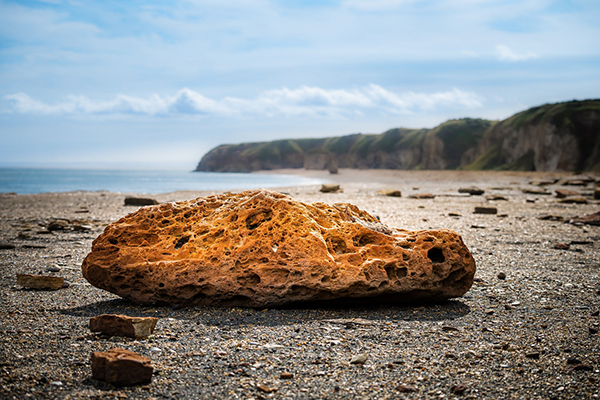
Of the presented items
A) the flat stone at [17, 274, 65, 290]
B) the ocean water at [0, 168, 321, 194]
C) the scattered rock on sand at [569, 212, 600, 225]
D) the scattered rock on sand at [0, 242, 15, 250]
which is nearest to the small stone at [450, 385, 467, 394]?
the flat stone at [17, 274, 65, 290]

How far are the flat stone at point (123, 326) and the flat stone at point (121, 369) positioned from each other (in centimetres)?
88

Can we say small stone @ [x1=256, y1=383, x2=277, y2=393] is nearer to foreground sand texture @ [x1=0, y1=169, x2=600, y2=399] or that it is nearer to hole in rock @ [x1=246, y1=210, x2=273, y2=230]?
foreground sand texture @ [x1=0, y1=169, x2=600, y2=399]

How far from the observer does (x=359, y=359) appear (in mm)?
4727

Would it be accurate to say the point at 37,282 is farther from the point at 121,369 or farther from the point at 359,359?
the point at 359,359

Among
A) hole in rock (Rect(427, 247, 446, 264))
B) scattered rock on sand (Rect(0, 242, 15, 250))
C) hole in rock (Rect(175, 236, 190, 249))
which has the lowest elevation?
scattered rock on sand (Rect(0, 242, 15, 250))

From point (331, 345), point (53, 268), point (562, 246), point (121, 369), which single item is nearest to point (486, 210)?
point (562, 246)

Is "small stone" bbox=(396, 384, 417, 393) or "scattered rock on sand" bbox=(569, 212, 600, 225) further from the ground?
"scattered rock on sand" bbox=(569, 212, 600, 225)

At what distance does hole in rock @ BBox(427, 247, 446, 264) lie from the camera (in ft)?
22.9

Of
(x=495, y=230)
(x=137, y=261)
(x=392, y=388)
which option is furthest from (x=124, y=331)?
(x=495, y=230)

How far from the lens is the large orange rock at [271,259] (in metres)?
6.36

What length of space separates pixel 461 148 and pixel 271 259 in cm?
10370

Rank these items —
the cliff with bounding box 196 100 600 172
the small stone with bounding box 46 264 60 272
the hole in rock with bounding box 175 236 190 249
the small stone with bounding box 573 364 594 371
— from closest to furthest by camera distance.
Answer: the small stone with bounding box 573 364 594 371 < the hole in rock with bounding box 175 236 190 249 < the small stone with bounding box 46 264 60 272 < the cliff with bounding box 196 100 600 172

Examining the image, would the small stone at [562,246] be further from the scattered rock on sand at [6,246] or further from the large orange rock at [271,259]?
the scattered rock on sand at [6,246]

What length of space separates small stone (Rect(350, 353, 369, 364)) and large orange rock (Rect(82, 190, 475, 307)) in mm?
1528
